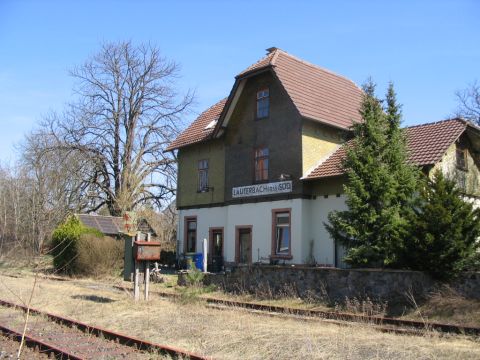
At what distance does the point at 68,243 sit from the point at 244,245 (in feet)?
26.4

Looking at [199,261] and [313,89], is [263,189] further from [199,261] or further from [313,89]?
[313,89]

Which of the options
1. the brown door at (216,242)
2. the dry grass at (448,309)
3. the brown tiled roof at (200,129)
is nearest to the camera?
the dry grass at (448,309)

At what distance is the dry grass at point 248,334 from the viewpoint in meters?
7.89

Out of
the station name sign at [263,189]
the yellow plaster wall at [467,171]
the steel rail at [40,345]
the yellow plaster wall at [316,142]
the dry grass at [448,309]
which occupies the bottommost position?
the steel rail at [40,345]

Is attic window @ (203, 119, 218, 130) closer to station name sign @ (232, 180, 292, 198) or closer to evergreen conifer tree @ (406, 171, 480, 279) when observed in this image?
station name sign @ (232, 180, 292, 198)

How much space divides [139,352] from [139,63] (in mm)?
37907

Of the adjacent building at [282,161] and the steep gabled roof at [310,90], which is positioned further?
the steep gabled roof at [310,90]

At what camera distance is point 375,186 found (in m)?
15.8

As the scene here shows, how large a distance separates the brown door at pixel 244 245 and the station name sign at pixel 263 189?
1596mm

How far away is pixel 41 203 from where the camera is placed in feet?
97.1

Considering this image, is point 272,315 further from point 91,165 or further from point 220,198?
point 91,165

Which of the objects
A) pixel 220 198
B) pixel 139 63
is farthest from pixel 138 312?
pixel 139 63

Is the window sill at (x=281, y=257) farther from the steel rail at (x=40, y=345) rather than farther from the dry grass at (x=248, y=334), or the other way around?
the steel rail at (x=40, y=345)

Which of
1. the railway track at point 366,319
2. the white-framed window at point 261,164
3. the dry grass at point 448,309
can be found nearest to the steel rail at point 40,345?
the railway track at point 366,319
